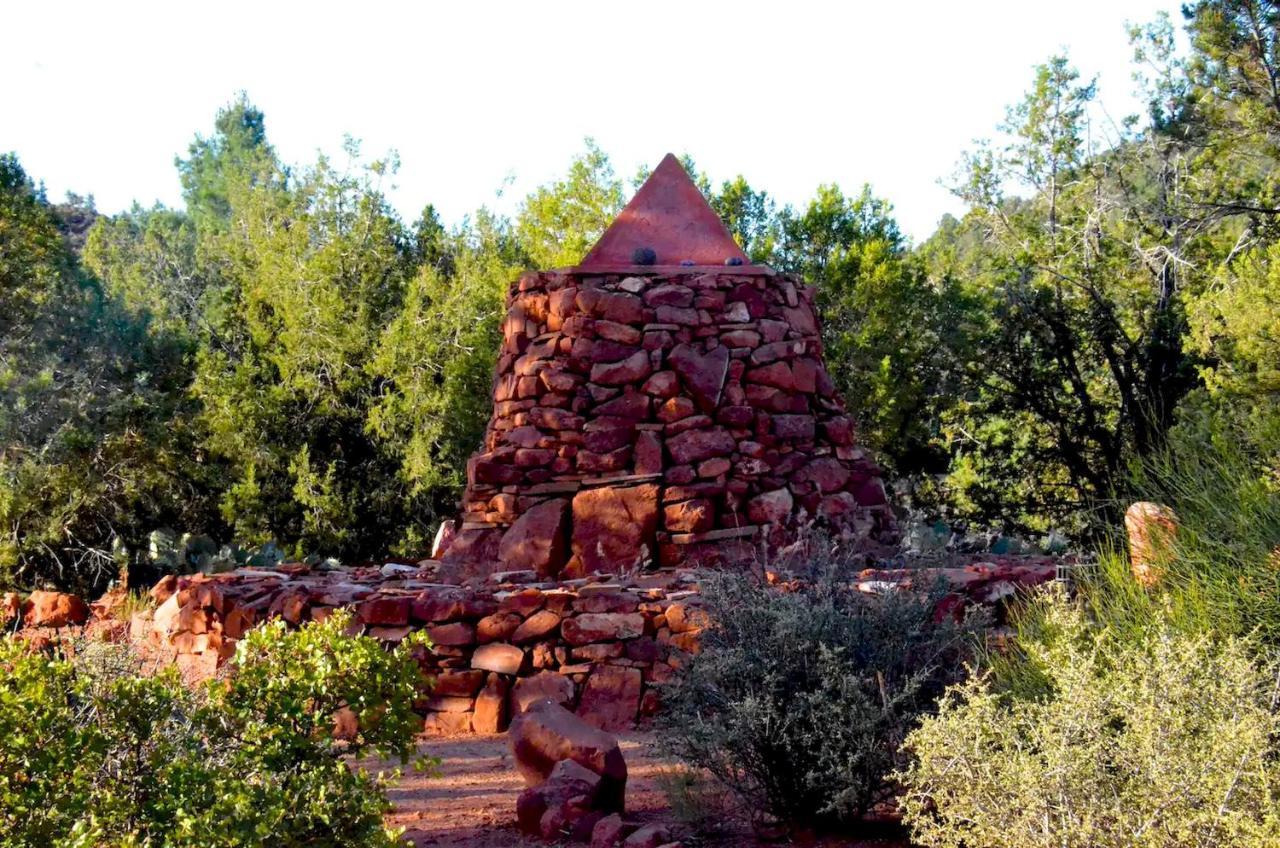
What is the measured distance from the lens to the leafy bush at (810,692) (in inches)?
181

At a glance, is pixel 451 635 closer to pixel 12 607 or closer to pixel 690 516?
pixel 690 516

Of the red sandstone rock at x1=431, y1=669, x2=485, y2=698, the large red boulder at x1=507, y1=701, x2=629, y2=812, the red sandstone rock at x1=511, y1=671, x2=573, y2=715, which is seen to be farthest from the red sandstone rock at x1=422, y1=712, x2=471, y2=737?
the large red boulder at x1=507, y1=701, x2=629, y2=812

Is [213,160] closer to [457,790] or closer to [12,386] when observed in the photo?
[12,386]

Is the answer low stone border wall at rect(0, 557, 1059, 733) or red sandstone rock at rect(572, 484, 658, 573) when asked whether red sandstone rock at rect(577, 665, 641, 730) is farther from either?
red sandstone rock at rect(572, 484, 658, 573)

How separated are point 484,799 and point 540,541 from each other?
3.04 meters

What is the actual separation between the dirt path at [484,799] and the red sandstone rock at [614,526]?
176 centimetres

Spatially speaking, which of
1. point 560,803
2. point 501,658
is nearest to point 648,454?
point 501,658

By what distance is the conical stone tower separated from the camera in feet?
28.3

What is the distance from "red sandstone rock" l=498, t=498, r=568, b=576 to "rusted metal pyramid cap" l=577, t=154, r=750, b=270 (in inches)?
73.4

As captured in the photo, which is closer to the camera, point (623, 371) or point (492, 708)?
A: point (492, 708)

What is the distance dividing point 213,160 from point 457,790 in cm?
4417

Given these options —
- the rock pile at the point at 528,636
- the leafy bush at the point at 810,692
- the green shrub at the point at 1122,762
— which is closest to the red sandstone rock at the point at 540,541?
the rock pile at the point at 528,636

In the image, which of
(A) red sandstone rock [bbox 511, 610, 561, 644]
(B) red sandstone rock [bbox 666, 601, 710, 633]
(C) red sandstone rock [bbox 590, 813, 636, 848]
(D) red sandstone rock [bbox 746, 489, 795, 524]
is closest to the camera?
(C) red sandstone rock [bbox 590, 813, 636, 848]

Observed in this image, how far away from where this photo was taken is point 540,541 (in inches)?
340
